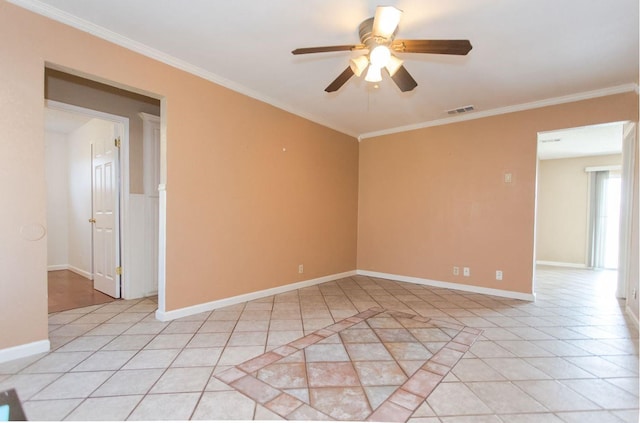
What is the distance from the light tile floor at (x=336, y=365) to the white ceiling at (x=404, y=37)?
2.55 metres

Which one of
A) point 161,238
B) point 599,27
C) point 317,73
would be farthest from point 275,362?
point 599,27

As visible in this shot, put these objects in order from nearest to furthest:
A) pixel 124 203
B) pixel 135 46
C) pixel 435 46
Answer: pixel 435 46
pixel 135 46
pixel 124 203

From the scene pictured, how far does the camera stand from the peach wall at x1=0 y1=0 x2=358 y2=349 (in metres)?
2.14

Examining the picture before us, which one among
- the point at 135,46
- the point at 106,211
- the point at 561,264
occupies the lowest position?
the point at 561,264

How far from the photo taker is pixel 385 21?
194 centimetres

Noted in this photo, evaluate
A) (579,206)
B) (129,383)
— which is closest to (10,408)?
(129,383)

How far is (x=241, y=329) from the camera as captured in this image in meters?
2.80

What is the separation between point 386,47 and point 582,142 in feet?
18.3

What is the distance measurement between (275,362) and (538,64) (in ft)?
11.8

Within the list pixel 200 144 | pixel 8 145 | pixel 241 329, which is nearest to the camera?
pixel 8 145

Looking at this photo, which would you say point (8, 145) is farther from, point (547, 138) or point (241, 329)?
point (547, 138)

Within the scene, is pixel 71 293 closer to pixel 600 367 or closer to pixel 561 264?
pixel 600 367

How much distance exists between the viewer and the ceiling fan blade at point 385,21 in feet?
6.04

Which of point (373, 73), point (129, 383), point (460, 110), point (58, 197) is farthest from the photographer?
point (58, 197)
